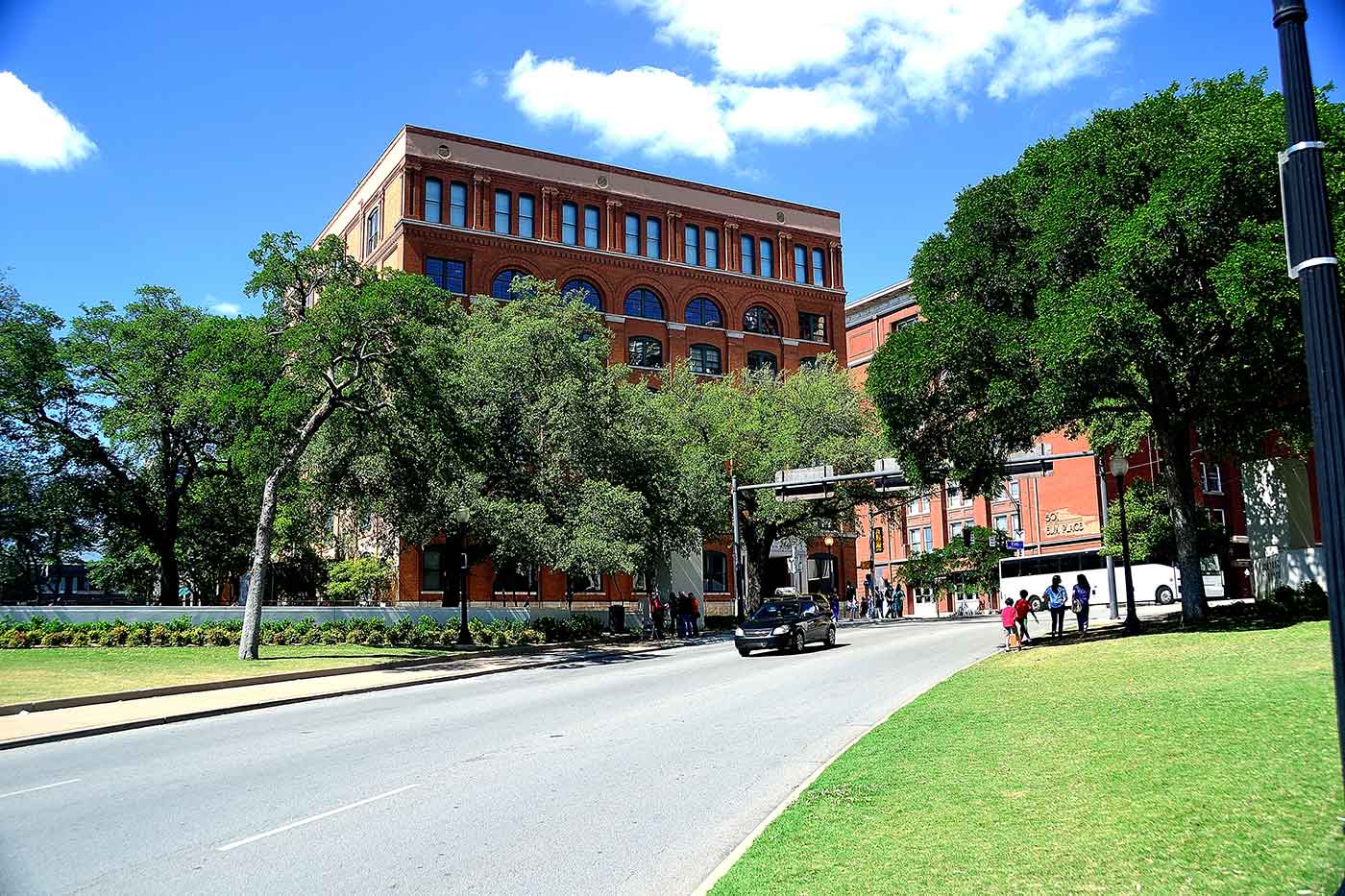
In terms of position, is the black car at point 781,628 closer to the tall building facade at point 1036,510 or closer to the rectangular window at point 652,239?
the tall building facade at point 1036,510

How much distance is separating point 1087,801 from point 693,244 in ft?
187

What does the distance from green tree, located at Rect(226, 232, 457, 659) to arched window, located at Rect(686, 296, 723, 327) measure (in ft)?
108

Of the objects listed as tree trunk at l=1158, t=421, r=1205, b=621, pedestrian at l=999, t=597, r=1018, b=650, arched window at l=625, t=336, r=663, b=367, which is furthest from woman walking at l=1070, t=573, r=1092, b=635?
arched window at l=625, t=336, r=663, b=367

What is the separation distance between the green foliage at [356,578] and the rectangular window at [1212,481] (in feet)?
155

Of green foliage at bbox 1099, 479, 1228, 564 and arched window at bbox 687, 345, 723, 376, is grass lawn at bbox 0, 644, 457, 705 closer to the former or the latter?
arched window at bbox 687, 345, 723, 376

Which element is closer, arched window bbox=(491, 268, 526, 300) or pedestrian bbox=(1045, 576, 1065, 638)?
pedestrian bbox=(1045, 576, 1065, 638)

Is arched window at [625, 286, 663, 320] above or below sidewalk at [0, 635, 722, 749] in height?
above

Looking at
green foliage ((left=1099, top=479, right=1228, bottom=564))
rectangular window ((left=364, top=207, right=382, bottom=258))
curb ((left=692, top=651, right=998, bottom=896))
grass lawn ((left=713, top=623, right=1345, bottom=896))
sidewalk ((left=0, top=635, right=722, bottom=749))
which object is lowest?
sidewalk ((left=0, top=635, right=722, bottom=749))

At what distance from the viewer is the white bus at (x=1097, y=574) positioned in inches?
1970

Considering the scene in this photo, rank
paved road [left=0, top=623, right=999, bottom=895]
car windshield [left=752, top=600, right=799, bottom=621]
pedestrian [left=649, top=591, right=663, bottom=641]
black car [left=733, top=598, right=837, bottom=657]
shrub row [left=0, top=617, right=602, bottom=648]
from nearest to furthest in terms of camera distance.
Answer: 1. paved road [left=0, top=623, right=999, bottom=895]
2. black car [left=733, top=598, right=837, bottom=657]
3. car windshield [left=752, top=600, right=799, bottom=621]
4. shrub row [left=0, top=617, right=602, bottom=648]
5. pedestrian [left=649, top=591, right=663, bottom=641]

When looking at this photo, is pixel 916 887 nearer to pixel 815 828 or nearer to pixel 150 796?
pixel 815 828

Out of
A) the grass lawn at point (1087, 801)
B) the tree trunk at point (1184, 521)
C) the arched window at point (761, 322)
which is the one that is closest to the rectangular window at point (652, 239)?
the arched window at point (761, 322)

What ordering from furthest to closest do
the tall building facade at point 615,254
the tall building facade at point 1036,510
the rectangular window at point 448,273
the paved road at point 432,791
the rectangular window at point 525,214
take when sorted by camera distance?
the rectangular window at point 525,214, the tall building facade at point 1036,510, the rectangular window at point 448,273, the tall building facade at point 615,254, the paved road at point 432,791

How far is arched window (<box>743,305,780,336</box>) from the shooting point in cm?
6388
